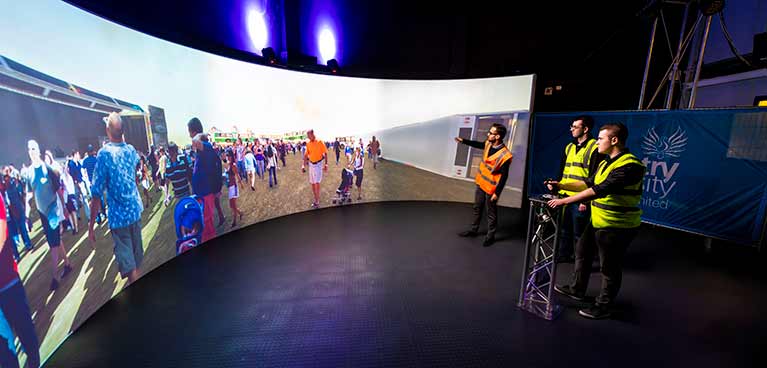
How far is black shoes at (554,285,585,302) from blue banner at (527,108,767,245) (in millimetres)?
2317

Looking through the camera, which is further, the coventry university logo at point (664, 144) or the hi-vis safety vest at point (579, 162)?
the coventry university logo at point (664, 144)

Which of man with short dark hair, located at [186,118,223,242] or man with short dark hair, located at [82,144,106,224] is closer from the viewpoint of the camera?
man with short dark hair, located at [82,144,106,224]

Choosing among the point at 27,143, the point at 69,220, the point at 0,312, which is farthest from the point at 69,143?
the point at 0,312

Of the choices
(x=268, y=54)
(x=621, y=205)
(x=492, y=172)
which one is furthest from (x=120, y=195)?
(x=621, y=205)

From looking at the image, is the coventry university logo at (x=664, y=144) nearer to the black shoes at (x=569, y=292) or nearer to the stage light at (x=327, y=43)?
the black shoes at (x=569, y=292)

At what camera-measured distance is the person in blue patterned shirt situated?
6.87ft

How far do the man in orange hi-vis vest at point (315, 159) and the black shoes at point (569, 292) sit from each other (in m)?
→ 3.75

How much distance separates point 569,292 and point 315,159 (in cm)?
389

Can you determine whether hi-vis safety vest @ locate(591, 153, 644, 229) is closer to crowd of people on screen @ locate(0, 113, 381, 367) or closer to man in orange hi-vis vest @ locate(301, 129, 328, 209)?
crowd of people on screen @ locate(0, 113, 381, 367)

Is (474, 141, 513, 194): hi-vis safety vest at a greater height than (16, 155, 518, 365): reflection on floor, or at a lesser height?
greater

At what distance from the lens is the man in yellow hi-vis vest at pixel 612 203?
1.74m

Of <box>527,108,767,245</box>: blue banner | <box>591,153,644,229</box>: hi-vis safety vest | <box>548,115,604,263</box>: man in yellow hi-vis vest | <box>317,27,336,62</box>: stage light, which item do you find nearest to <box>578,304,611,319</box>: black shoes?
<box>548,115,604,263</box>: man in yellow hi-vis vest

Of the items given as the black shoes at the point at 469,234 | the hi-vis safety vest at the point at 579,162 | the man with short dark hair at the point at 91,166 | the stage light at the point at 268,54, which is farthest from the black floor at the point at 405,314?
the stage light at the point at 268,54

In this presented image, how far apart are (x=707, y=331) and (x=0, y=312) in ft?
14.0
